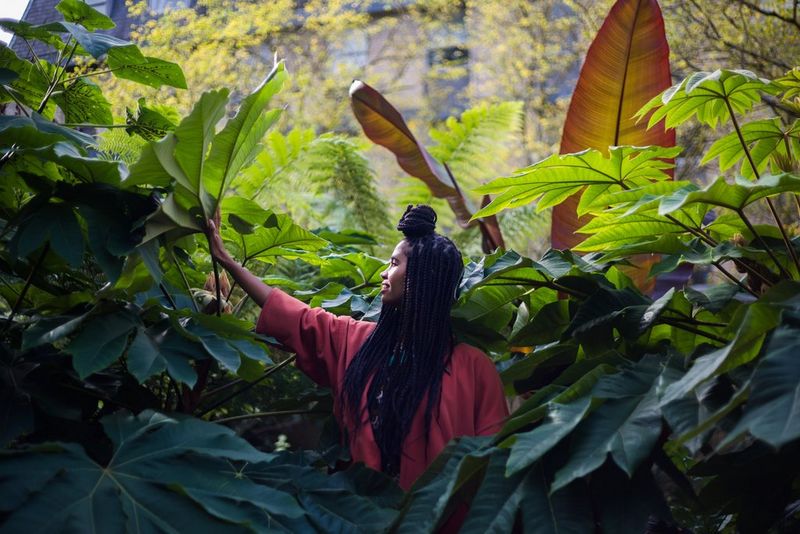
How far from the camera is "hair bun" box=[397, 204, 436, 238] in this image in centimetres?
215

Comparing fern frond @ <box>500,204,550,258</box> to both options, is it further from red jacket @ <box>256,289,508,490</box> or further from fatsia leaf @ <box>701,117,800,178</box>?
red jacket @ <box>256,289,508,490</box>

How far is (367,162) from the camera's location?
620 cm

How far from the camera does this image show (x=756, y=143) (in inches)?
94.0

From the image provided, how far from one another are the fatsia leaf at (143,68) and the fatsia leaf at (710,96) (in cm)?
112

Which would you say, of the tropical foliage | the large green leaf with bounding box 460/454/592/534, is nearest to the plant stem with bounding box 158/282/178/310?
the tropical foliage

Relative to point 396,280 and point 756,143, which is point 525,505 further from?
point 756,143

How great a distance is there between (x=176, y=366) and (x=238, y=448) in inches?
8.1

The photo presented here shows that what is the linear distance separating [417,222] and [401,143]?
64.2 inches

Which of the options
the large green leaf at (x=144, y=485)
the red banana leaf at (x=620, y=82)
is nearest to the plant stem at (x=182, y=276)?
the large green leaf at (x=144, y=485)

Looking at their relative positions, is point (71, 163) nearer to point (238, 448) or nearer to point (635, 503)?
point (238, 448)

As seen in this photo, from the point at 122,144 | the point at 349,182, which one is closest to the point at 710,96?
the point at 122,144

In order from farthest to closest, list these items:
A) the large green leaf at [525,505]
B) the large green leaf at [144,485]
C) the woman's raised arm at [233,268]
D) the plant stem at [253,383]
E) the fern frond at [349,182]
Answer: the fern frond at [349,182]
the plant stem at [253,383]
the woman's raised arm at [233,268]
the large green leaf at [525,505]
the large green leaf at [144,485]

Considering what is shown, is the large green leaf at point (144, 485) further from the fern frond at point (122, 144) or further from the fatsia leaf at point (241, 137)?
the fern frond at point (122, 144)

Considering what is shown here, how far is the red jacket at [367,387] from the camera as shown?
204 cm
